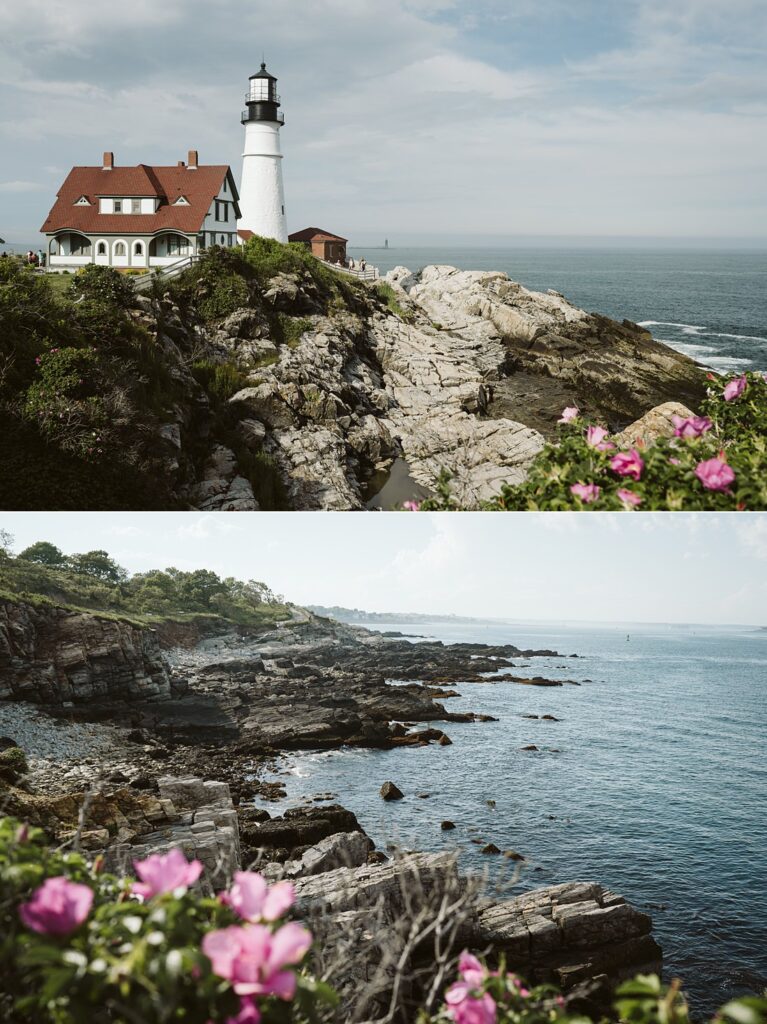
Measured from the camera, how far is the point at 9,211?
20219mm

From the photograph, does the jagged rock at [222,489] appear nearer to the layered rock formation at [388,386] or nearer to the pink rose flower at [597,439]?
the layered rock formation at [388,386]

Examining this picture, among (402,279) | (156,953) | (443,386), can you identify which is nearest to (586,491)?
(156,953)

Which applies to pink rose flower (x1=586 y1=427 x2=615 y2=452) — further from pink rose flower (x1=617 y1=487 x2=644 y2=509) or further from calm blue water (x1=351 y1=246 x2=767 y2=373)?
calm blue water (x1=351 y1=246 x2=767 y2=373)

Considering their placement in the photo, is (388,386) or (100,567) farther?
(388,386)

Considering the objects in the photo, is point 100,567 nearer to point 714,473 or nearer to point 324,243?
point 714,473

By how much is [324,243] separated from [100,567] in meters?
26.9

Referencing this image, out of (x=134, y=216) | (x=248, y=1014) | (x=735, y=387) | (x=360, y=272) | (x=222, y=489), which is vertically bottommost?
(x=248, y=1014)

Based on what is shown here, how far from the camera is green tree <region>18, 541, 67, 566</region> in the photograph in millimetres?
3328

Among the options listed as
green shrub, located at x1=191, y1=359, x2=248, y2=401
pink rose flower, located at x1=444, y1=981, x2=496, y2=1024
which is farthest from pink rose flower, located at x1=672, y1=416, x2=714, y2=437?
green shrub, located at x1=191, y1=359, x2=248, y2=401

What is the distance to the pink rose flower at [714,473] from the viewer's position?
2268mm

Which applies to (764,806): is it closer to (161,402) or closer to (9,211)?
(161,402)

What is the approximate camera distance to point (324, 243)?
28.6m

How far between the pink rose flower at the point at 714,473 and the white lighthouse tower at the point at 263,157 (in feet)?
73.3

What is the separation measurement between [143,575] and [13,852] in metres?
2.31
